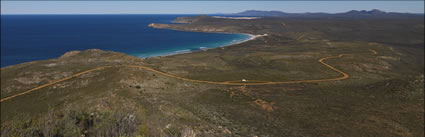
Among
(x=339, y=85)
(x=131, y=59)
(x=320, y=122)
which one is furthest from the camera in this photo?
(x=131, y=59)

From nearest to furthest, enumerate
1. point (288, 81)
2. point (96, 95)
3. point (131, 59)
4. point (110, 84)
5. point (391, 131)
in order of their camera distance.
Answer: point (391, 131) < point (96, 95) < point (110, 84) < point (288, 81) < point (131, 59)

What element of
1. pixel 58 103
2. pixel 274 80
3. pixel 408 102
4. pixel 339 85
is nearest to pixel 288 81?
pixel 274 80

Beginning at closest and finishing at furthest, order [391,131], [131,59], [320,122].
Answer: [391,131], [320,122], [131,59]

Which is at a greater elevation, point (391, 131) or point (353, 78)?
point (353, 78)

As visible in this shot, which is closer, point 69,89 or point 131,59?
point 69,89

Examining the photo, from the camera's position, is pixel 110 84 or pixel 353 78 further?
pixel 353 78

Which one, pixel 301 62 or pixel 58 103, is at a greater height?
pixel 301 62

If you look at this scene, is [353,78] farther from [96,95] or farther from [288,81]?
[96,95]

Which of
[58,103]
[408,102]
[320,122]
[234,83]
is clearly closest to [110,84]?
[58,103]

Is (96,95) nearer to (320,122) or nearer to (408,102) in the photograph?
(320,122)
